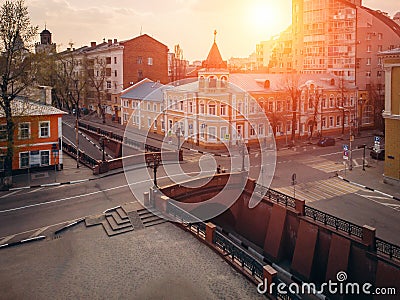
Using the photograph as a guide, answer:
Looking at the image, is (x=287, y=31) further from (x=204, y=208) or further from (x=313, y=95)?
(x=204, y=208)

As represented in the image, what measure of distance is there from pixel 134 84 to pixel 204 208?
39.7 metres

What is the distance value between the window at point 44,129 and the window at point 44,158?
4.59 feet

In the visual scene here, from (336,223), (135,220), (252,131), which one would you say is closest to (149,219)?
(135,220)

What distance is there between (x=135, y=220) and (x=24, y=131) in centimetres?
1531

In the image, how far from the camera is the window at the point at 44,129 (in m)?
30.8

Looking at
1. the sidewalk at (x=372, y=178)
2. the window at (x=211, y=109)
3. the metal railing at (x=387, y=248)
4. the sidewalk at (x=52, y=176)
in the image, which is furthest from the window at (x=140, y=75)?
the metal railing at (x=387, y=248)

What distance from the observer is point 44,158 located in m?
31.3

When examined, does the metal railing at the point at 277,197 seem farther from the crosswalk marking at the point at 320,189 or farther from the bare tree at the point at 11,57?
the bare tree at the point at 11,57

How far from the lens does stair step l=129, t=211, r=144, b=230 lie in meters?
19.4

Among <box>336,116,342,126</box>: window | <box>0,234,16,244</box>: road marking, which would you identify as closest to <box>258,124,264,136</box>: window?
<box>336,116,342,126</box>: window

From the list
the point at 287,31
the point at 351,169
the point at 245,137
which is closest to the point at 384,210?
the point at 351,169

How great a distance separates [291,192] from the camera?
26641 mm

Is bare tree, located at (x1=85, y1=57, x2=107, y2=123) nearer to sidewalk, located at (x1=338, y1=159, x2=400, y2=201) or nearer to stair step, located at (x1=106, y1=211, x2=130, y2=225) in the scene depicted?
sidewalk, located at (x1=338, y1=159, x2=400, y2=201)

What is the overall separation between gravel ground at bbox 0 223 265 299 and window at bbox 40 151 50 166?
14.2 metres
